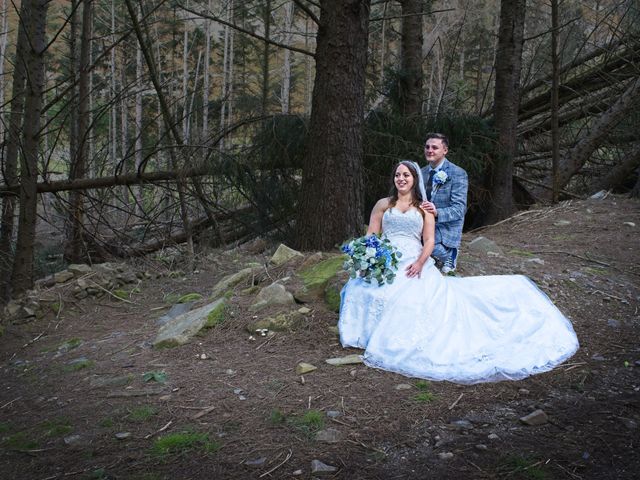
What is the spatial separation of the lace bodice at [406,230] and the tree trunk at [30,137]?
4.40 m

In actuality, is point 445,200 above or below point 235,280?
above

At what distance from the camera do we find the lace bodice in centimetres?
475

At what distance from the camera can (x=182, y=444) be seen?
3223 mm

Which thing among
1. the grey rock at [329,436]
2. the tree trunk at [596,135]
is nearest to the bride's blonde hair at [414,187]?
the grey rock at [329,436]

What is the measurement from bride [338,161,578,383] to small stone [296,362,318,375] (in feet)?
1.40

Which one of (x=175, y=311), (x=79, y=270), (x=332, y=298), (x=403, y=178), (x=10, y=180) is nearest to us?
(x=403, y=178)

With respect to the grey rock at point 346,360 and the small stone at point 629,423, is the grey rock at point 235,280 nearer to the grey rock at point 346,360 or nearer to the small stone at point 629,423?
the grey rock at point 346,360

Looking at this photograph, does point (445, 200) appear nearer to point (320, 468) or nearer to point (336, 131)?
point (336, 131)

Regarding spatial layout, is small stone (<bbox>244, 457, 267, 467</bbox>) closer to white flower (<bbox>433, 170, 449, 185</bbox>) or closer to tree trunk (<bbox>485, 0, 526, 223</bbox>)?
white flower (<bbox>433, 170, 449, 185</bbox>)

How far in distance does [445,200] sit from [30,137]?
4875mm

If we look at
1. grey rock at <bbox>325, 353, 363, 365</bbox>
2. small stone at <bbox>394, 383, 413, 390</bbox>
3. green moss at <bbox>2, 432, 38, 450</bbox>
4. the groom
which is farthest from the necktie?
green moss at <bbox>2, 432, 38, 450</bbox>

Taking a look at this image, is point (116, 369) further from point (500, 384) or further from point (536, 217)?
point (536, 217)

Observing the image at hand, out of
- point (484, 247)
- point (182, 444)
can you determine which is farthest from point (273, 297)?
point (484, 247)

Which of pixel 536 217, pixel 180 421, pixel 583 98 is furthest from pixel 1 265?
pixel 583 98
